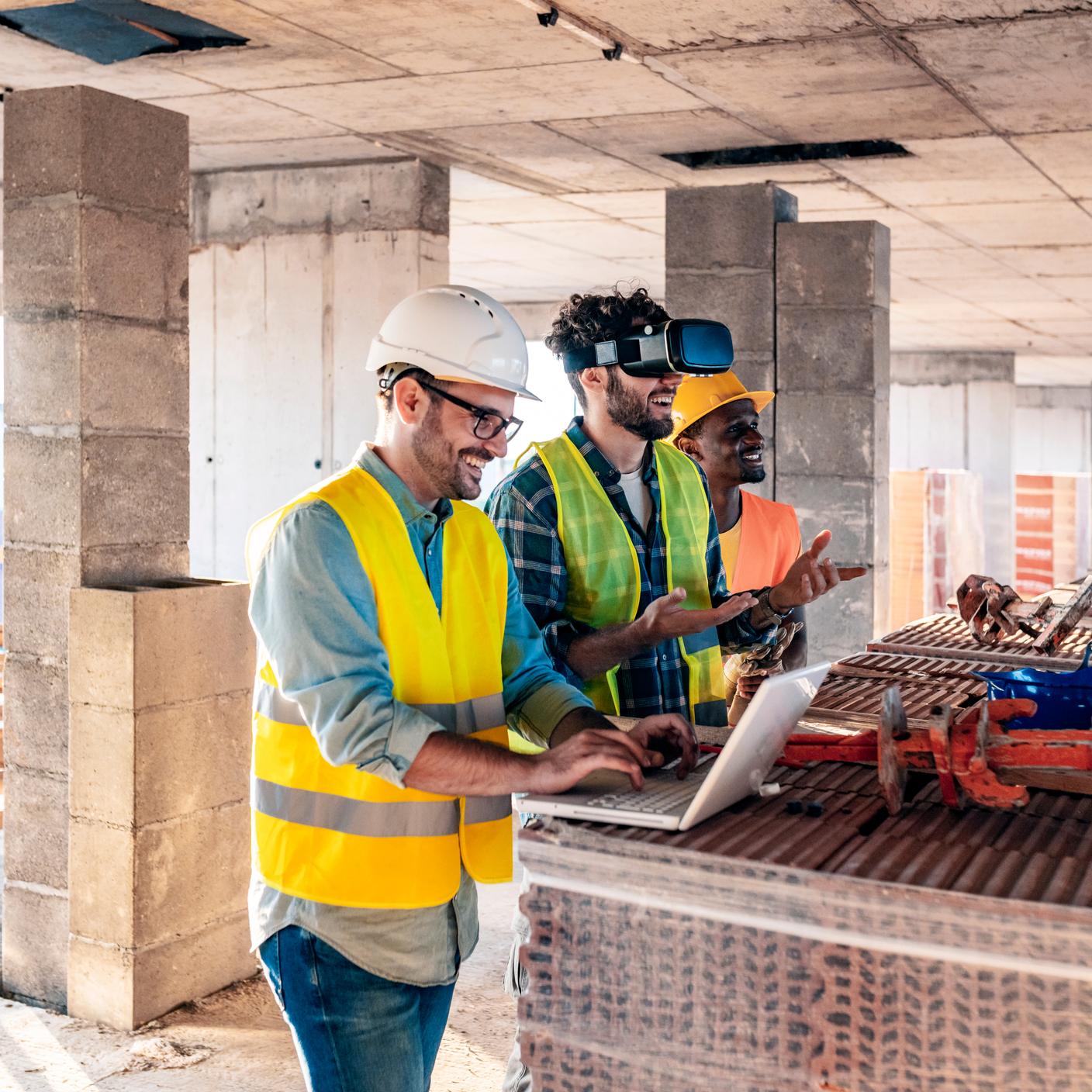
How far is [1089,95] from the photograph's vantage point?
6184 millimetres

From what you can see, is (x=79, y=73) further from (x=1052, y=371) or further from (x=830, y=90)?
(x=1052, y=371)

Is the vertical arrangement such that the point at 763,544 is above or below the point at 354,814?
above

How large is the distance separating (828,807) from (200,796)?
3778 mm

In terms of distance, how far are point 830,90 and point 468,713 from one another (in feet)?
15.1

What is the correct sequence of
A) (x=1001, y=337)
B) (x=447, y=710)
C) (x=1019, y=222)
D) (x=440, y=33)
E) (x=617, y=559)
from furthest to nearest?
(x=1001, y=337), (x=1019, y=222), (x=440, y=33), (x=617, y=559), (x=447, y=710)

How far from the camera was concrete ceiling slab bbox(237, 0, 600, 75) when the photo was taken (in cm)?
496

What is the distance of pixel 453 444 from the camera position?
2.57 m

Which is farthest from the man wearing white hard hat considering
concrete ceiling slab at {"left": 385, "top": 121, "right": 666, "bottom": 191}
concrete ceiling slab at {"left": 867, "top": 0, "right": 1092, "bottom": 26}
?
concrete ceiling slab at {"left": 385, "top": 121, "right": 666, "bottom": 191}

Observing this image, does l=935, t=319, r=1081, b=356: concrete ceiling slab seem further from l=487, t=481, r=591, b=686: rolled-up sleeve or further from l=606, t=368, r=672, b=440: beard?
l=487, t=481, r=591, b=686: rolled-up sleeve

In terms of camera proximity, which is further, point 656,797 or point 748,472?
point 748,472

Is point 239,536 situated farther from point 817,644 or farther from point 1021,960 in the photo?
point 1021,960

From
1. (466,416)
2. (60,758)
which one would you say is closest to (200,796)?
(60,758)

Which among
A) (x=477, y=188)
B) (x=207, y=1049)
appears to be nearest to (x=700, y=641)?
(x=207, y=1049)

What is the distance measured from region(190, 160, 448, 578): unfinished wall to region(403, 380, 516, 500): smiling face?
5430 millimetres
